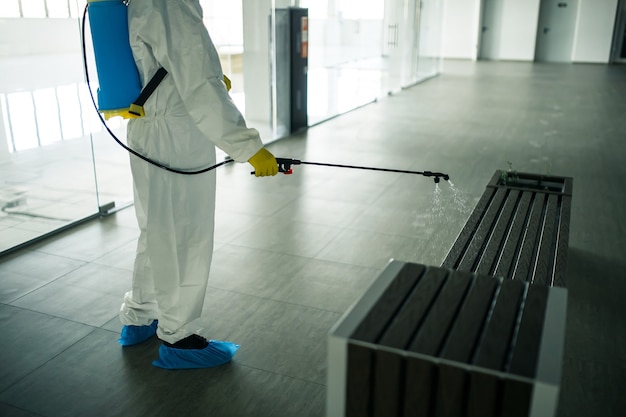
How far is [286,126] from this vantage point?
7340 mm

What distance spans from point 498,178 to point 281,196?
1.80 metres

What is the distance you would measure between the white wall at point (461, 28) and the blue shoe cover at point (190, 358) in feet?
59.5

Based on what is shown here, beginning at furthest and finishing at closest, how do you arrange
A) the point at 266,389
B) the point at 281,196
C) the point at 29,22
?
1. the point at 281,196
2. the point at 29,22
3. the point at 266,389

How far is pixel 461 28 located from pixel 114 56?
60.6 feet

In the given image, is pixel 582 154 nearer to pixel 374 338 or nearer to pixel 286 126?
pixel 286 126

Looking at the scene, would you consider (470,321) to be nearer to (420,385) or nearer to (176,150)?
(420,385)

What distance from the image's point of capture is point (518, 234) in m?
2.94

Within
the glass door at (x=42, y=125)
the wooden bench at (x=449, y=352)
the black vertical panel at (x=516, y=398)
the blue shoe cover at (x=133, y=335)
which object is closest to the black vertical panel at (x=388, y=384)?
the wooden bench at (x=449, y=352)

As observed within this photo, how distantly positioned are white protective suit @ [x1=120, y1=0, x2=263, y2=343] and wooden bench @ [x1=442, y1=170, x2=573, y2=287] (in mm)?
1130

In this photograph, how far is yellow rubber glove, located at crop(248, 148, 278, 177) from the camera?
2260 millimetres

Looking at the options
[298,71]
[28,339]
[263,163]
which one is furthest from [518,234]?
[298,71]

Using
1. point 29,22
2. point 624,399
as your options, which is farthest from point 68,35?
point 624,399

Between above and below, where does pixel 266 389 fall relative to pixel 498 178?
below

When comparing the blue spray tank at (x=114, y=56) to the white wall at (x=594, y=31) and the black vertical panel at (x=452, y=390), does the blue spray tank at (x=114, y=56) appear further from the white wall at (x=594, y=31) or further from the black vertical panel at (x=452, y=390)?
the white wall at (x=594, y=31)
